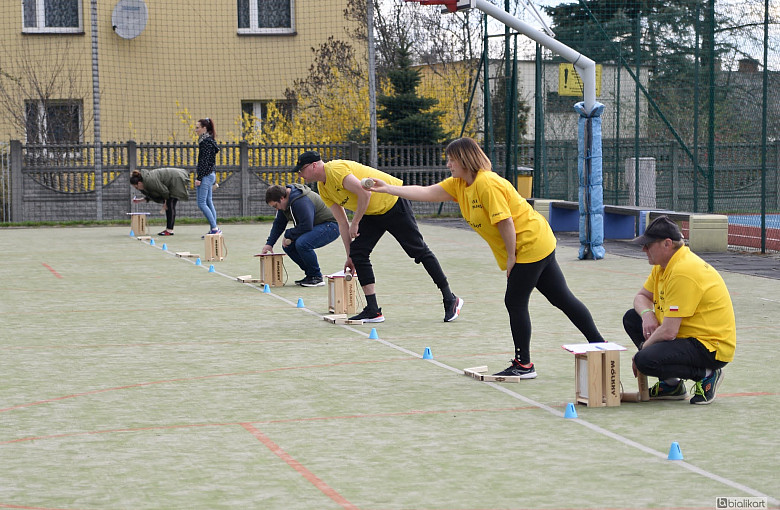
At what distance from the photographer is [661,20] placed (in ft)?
67.9

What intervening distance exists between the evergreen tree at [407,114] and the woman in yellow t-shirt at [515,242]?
18885mm

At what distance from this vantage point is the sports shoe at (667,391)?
681 centimetres

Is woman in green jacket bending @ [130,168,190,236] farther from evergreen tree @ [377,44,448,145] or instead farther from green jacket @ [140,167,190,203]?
evergreen tree @ [377,44,448,145]

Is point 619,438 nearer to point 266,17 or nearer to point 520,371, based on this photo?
point 520,371

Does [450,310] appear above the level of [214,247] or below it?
below

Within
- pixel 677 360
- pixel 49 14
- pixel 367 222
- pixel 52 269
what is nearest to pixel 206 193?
pixel 52 269

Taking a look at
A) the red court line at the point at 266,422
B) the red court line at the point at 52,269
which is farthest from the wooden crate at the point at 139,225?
the red court line at the point at 266,422

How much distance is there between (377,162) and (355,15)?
6.08 metres

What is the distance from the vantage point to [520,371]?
294 inches

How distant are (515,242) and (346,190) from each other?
9.83 ft

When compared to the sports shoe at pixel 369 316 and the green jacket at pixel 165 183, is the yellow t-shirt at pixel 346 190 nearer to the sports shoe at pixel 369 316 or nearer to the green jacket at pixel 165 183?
the sports shoe at pixel 369 316

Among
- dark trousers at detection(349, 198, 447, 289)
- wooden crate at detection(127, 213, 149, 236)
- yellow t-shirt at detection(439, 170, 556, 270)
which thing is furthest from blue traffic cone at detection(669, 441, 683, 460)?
wooden crate at detection(127, 213, 149, 236)

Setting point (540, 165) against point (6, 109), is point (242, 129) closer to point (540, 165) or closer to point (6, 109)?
point (6, 109)

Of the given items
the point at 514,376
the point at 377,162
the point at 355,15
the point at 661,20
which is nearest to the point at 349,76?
the point at 355,15
